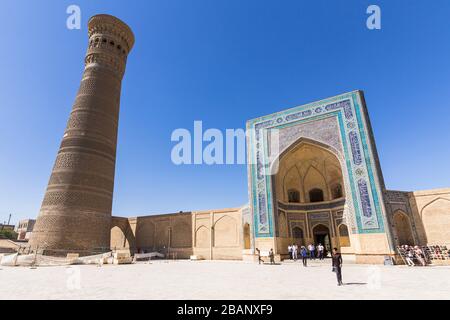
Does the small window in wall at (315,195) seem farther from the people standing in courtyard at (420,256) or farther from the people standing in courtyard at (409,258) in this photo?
the people standing in courtyard at (420,256)

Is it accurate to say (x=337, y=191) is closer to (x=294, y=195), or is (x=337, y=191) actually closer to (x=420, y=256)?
(x=294, y=195)

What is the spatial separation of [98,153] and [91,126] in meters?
1.91

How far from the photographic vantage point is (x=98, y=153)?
17.4m

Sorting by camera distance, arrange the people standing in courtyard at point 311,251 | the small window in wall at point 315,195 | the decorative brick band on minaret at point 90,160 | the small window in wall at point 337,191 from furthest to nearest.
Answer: the small window in wall at point 315,195 < the small window in wall at point 337,191 < the decorative brick band on minaret at point 90,160 < the people standing in courtyard at point 311,251

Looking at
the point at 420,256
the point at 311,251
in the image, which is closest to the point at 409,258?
the point at 420,256

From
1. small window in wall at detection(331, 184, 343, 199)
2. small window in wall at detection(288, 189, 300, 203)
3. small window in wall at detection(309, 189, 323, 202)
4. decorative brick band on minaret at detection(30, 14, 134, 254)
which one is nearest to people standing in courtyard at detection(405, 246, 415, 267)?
small window in wall at detection(331, 184, 343, 199)

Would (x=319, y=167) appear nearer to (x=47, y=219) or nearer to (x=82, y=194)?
(x=82, y=194)

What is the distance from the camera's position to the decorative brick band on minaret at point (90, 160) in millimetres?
15195

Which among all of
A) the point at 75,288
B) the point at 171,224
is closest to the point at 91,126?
the point at 171,224

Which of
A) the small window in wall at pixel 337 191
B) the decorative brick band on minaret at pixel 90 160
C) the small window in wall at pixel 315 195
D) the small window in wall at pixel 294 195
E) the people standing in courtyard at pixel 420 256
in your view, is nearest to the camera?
the people standing in courtyard at pixel 420 256

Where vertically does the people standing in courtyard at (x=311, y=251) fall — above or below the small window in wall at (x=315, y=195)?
below

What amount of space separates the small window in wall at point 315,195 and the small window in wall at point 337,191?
904 mm

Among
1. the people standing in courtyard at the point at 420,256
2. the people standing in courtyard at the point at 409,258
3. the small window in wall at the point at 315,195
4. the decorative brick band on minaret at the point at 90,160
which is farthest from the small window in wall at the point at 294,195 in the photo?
the decorative brick band on minaret at the point at 90,160

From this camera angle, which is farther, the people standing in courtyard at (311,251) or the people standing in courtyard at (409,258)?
the people standing in courtyard at (311,251)
